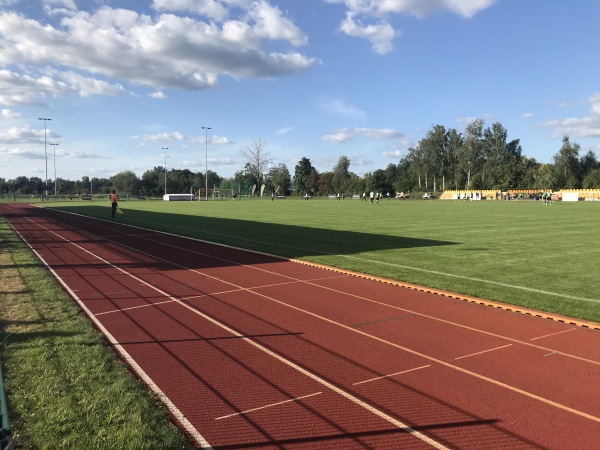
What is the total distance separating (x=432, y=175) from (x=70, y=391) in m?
118

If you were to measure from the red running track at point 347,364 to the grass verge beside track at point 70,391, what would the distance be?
0.80ft

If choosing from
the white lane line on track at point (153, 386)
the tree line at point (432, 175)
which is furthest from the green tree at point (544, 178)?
the white lane line on track at point (153, 386)

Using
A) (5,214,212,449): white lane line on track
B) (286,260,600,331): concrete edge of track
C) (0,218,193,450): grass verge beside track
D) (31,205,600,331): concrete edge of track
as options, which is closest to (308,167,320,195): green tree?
(31,205,600,331): concrete edge of track

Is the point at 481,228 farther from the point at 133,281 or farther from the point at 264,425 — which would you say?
the point at 264,425

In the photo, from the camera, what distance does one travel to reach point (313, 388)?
4.87 metres

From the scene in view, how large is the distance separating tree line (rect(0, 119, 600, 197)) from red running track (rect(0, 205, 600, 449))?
85.9 meters

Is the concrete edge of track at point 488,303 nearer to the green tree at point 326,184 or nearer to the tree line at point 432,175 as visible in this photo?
the tree line at point 432,175

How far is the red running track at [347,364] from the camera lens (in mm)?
4051

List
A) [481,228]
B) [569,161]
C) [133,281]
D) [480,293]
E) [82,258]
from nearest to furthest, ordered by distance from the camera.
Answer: [480,293], [133,281], [82,258], [481,228], [569,161]

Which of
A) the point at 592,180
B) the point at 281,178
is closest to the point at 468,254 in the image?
the point at 592,180

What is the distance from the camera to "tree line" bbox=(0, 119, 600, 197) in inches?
3907

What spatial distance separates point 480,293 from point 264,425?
6.48 metres

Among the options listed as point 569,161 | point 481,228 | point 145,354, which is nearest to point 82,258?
point 145,354

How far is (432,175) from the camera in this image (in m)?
116
